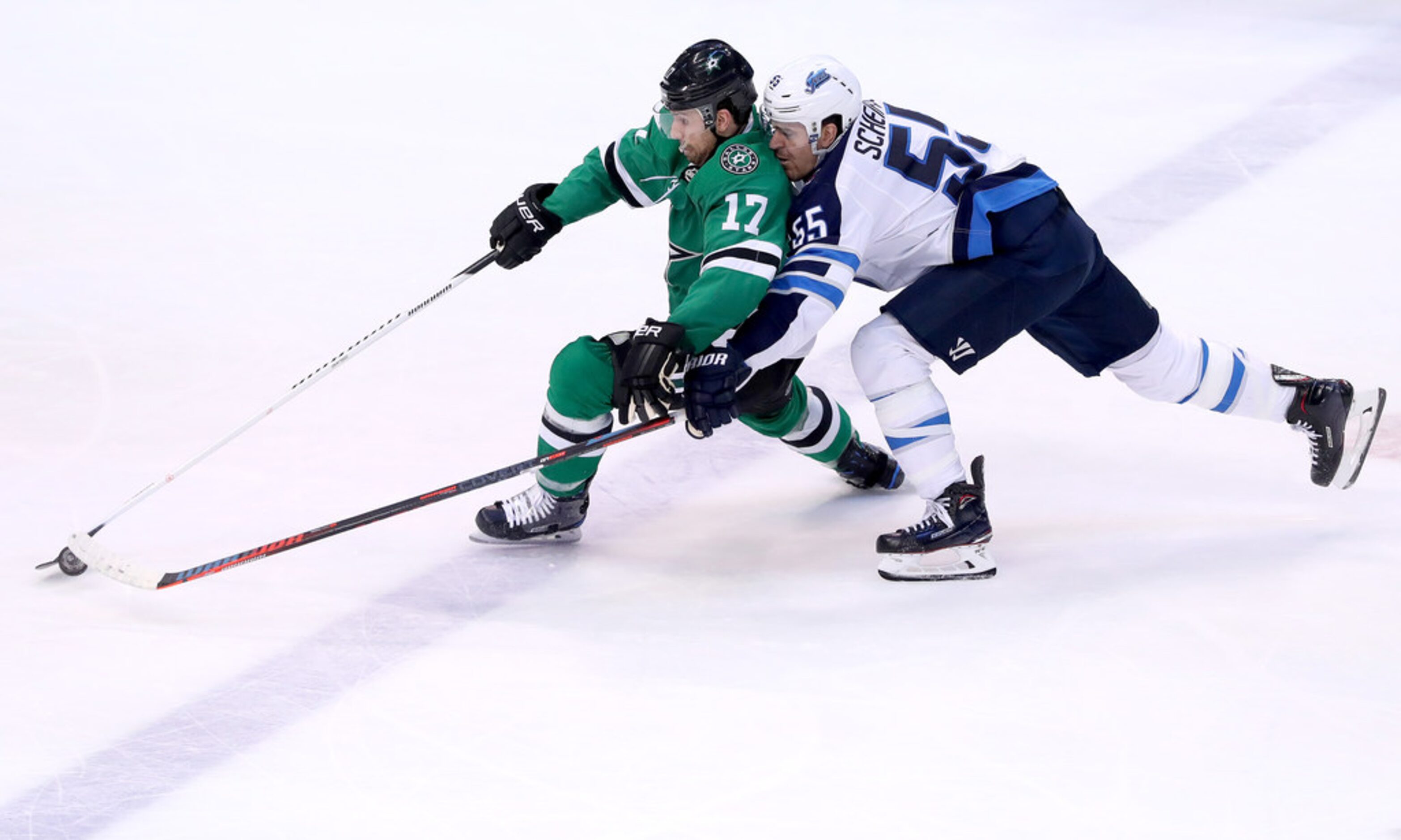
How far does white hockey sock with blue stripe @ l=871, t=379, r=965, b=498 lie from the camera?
320 cm

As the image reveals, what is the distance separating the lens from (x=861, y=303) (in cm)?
487

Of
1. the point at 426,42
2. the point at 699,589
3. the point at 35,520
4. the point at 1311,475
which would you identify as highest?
the point at 426,42

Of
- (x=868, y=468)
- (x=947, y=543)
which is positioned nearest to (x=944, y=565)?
(x=947, y=543)

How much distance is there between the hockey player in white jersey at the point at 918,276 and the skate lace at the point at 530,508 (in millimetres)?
506

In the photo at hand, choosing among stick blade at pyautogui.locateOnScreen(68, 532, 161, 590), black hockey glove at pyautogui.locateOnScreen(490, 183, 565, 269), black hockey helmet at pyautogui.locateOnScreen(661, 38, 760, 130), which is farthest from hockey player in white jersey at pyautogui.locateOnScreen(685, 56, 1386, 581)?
stick blade at pyautogui.locateOnScreen(68, 532, 161, 590)

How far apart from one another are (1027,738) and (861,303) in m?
2.35

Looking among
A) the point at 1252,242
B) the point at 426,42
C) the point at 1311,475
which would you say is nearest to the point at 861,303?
the point at 1252,242

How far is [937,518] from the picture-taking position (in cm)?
326

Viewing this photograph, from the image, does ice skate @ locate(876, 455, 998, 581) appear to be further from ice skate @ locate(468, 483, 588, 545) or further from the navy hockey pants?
ice skate @ locate(468, 483, 588, 545)

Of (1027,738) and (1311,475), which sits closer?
(1027,738)

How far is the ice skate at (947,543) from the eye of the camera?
3238 millimetres

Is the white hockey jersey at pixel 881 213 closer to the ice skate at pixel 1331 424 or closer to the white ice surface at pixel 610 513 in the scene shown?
the white ice surface at pixel 610 513

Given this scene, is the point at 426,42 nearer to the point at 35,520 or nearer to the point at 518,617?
the point at 35,520

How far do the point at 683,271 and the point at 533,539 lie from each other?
0.68m
